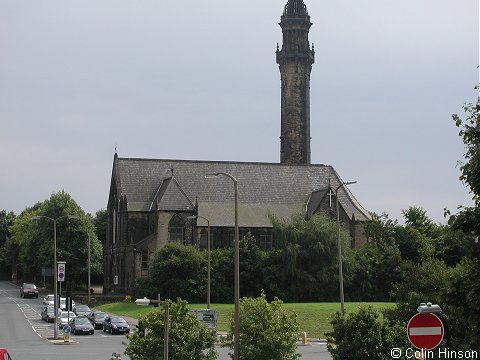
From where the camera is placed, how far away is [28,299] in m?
105

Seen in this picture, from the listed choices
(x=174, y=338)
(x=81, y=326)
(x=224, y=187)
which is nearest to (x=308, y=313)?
(x=81, y=326)

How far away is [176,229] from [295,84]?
994 inches

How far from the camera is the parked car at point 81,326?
6024 centimetres

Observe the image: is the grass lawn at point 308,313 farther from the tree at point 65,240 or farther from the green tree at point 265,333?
the tree at point 65,240

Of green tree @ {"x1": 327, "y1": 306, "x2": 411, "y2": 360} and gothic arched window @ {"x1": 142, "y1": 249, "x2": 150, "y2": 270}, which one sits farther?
gothic arched window @ {"x1": 142, "y1": 249, "x2": 150, "y2": 270}

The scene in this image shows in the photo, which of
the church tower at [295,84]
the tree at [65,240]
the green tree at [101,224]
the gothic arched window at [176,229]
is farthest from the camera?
the green tree at [101,224]

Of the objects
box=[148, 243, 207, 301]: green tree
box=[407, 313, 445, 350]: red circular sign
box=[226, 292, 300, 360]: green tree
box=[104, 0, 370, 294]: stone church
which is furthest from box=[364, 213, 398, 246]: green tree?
box=[407, 313, 445, 350]: red circular sign

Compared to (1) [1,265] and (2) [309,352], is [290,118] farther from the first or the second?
(1) [1,265]

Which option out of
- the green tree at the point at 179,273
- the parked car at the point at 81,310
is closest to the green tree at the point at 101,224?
the green tree at the point at 179,273

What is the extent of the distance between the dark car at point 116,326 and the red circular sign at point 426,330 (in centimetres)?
4796

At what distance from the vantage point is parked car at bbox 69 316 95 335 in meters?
60.2

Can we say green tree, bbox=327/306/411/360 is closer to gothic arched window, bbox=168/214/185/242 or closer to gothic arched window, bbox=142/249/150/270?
gothic arched window, bbox=142/249/150/270

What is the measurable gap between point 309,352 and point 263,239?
51.3m

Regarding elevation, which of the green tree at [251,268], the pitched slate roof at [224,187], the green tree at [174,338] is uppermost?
the pitched slate roof at [224,187]
